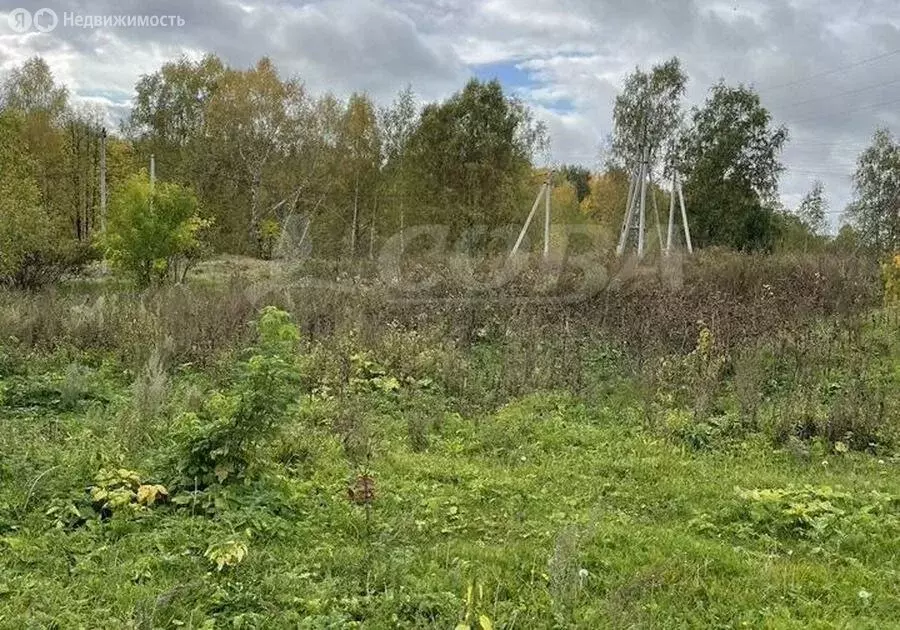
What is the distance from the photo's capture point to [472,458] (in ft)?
16.5

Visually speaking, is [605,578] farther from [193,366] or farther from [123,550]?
[193,366]

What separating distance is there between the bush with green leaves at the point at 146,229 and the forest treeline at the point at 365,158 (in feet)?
31.3

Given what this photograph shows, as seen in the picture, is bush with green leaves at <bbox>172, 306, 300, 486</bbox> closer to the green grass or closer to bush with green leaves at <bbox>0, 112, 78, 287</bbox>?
the green grass

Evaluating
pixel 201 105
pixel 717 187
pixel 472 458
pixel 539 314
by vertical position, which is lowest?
pixel 472 458

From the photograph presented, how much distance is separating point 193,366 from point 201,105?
3074 centimetres

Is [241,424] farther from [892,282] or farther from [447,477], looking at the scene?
[892,282]

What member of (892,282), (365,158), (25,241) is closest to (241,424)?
(892,282)

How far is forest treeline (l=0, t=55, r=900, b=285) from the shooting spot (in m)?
26.4

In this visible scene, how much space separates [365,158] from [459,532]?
2893cm

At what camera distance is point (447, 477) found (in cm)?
450

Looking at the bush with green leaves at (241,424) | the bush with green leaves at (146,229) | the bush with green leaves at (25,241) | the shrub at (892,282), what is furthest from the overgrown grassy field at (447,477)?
the bush with green leaves at (25,241)

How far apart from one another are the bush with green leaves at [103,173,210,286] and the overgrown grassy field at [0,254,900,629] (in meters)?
6.24

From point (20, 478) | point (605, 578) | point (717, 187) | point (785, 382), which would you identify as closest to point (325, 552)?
point (605, 578)

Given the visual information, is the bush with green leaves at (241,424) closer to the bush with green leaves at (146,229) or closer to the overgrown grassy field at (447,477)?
the overgrown grassy field at (447,477)
